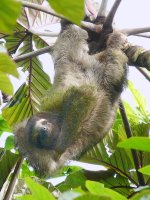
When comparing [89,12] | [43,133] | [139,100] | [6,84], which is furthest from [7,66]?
[139,100]

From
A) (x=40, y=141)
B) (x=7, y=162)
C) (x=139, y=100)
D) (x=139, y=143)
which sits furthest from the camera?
(x=139, y=100)

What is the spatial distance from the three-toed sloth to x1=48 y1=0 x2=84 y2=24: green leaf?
1.86m

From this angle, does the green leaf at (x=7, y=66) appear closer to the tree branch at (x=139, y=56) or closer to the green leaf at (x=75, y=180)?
the tree branch at (x=139, y=56)

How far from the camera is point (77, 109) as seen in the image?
2283mm

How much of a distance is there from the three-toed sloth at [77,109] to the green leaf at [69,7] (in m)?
1.86

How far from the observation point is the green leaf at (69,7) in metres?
0.42

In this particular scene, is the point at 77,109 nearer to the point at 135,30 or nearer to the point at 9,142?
the point at 135,30

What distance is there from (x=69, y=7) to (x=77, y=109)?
1.87 meters

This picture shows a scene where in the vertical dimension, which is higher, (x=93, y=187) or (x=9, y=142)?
(x=93, y=187)

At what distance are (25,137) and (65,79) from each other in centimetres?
49

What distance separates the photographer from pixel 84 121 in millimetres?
2506

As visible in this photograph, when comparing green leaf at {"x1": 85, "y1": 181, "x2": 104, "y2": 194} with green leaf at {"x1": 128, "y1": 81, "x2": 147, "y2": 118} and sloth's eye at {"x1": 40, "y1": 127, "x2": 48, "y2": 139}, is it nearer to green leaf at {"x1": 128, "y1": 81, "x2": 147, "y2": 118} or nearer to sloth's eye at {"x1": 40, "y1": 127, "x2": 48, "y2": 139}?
sloth's eye at {"x1": 40, "y1": 127, "x2": 48, "y2": 139}

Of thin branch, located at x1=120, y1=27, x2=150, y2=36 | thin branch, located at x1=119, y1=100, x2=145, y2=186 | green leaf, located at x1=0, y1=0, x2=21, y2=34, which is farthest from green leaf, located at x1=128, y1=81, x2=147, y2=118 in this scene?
green leaf, located at x1=0, y1=0, x2=21, y2=34

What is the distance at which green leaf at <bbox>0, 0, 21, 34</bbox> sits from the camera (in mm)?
409
